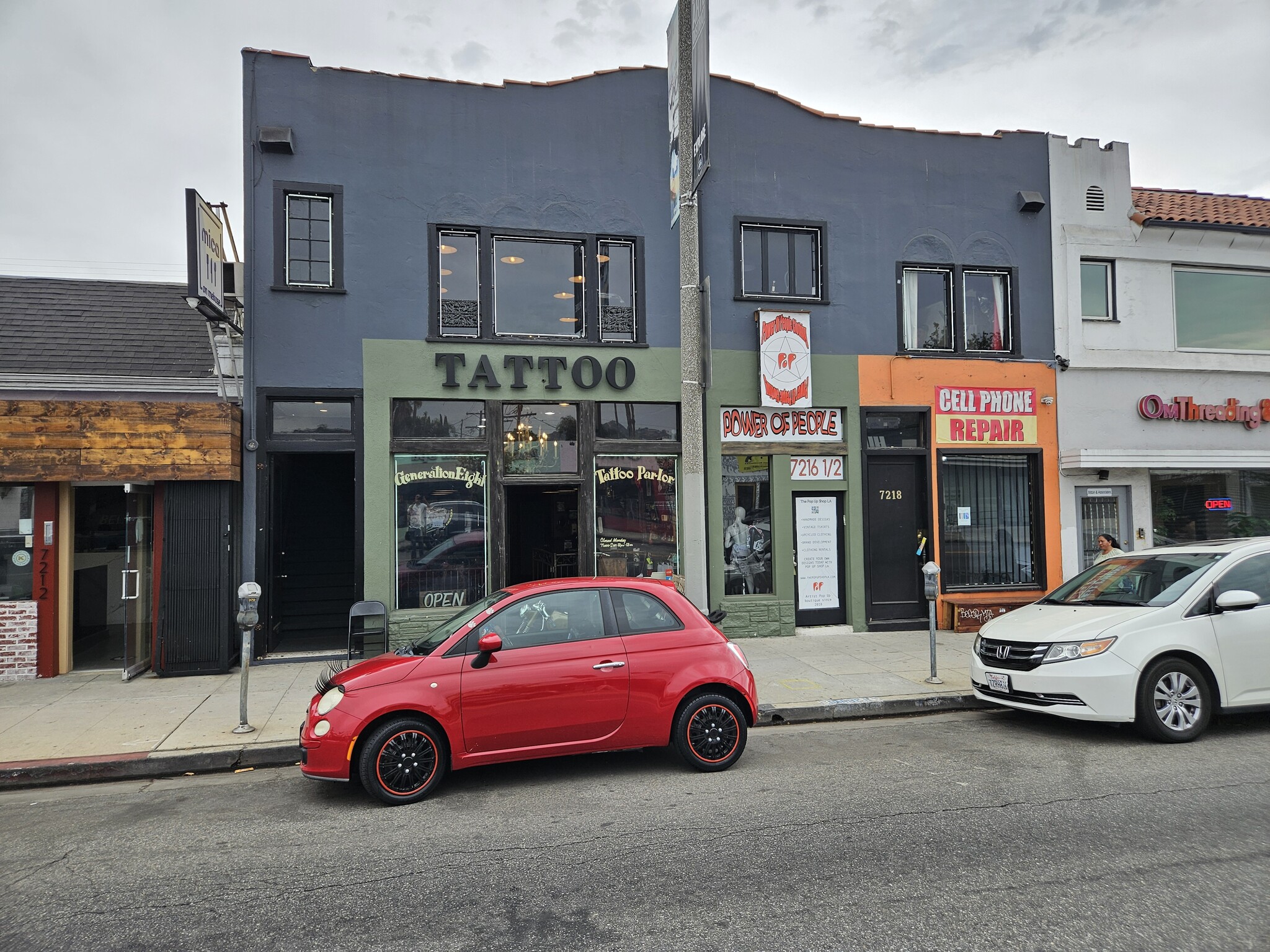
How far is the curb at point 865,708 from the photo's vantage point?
26.2 feet

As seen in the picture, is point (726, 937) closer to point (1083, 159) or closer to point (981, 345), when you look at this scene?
point (981, 345)

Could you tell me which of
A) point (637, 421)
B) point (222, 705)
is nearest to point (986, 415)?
point (637, 421)

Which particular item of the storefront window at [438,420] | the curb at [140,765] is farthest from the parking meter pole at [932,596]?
the curb at [140,765]

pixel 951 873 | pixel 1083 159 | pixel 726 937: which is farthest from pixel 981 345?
pixel 726 937

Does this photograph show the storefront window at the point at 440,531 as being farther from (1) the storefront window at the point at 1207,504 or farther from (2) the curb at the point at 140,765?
(1) the storefront window at the point at 1207,504

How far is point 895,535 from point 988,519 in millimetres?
1685

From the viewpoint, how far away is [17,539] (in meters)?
9.95

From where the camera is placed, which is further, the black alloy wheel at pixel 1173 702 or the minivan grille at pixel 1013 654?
the minivan grille at pixel 1013 654

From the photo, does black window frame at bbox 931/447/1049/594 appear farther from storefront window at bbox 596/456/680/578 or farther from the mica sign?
storefront window at bbox 596/456/680/578

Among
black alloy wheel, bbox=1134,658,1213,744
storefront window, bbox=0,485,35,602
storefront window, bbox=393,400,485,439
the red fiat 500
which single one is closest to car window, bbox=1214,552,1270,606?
black alloy wheel, bbox=1134,658,1213,744

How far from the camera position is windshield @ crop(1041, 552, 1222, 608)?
720 centimetres

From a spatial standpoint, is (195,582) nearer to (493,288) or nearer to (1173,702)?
(493,288)

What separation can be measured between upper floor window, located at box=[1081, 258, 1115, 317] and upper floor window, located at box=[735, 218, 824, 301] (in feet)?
15.7

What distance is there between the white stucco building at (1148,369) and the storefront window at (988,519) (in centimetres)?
61
